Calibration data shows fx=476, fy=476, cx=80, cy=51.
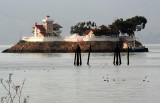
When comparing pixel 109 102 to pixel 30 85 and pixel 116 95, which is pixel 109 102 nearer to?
pixel 116 95

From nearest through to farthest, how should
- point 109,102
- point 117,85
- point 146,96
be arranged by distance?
point 109,102, point 146,96, point 117,85

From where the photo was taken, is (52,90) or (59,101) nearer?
(59,101)

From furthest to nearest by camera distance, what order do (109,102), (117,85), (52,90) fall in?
(117,85) < (52,90) < (109,102)

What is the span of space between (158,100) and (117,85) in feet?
48.6

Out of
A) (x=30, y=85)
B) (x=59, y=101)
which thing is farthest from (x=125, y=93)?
(x=30, y=85)

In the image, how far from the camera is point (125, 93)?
159ft

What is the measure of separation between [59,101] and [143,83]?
770 inches

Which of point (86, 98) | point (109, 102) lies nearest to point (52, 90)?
point (86, 98)

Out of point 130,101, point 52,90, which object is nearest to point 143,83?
point 52,90

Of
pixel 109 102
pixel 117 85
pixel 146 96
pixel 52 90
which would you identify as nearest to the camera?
pixel 109 102

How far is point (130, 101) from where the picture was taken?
42.2 meters

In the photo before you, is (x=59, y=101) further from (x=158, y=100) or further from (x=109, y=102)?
(x=158, y=100)

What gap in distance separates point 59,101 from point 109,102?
4.50m

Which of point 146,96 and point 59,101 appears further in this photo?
point 146,96
